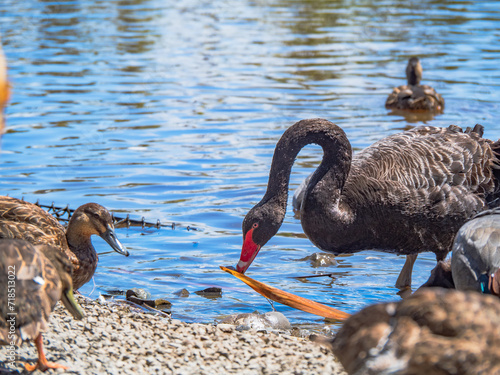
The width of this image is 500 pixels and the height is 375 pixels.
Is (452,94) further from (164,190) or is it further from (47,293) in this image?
(47,293)

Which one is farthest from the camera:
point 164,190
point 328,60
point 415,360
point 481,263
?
point 328,60

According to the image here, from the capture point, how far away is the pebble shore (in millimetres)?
5203

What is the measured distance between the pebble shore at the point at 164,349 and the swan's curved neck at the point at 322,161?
1771 millimetres

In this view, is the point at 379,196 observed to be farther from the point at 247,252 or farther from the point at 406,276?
the point at 247,252

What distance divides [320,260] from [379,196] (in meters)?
1.72

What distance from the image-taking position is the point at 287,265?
9.01m

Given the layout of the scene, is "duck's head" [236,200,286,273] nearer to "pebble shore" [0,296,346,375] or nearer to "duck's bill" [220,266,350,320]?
"duck's bill" [220,266,350,320]

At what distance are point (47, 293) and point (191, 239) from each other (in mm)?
4935

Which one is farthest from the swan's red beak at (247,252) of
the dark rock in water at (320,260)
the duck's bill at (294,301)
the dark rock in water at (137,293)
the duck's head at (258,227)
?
the dark rock in water at (320,260)

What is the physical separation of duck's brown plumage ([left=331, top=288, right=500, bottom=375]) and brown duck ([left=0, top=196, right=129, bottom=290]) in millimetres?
3383

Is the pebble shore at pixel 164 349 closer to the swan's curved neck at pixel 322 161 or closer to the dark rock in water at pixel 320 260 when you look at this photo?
the swan's curved neck at pixel 322 161

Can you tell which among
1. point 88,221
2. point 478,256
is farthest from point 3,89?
point 88,221

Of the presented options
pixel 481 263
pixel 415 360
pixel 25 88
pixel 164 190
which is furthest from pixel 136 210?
pixel 25 88

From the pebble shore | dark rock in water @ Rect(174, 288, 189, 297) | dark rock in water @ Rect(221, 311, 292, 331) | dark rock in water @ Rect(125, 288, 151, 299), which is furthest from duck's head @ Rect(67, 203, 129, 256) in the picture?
dark rock in water @ Rect(221, 311, 292, 331)
